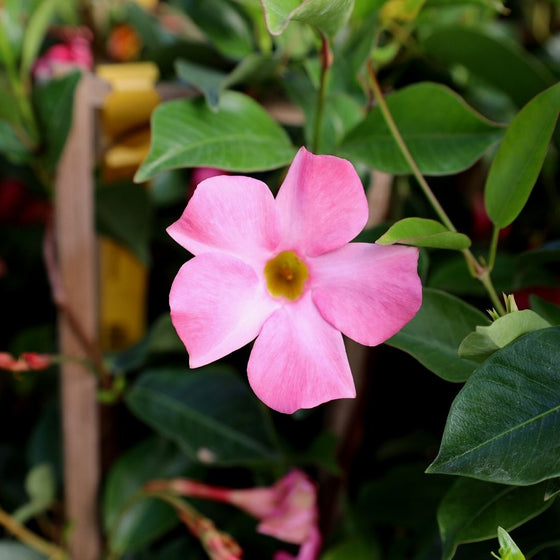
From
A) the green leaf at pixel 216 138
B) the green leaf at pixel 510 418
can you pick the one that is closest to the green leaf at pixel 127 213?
the green leaf at pixel 216 138

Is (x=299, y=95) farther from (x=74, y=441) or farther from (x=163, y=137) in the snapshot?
(x=74, y=441)

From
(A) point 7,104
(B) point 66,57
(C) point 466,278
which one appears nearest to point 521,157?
(C) point 466,278

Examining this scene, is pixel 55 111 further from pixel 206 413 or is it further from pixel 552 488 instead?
pixel 552 488

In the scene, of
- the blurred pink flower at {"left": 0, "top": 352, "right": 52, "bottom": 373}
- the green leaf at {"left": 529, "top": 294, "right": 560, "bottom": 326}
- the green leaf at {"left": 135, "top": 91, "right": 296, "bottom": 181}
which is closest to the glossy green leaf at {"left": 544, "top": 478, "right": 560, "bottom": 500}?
the green leaf at {"left": 529, "top": 294, "right": 560, "bottom": 326}

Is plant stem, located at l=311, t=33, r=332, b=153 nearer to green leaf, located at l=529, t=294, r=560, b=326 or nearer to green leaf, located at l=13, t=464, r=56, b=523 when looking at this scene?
green leaf, located at l=529, t=294, r=560, b=326

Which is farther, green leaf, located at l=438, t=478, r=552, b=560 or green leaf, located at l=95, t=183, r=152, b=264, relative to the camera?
green leaf, located at l=95, t=183, r=152, b=264

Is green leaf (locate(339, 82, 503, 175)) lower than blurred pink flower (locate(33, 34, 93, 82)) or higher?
higher
